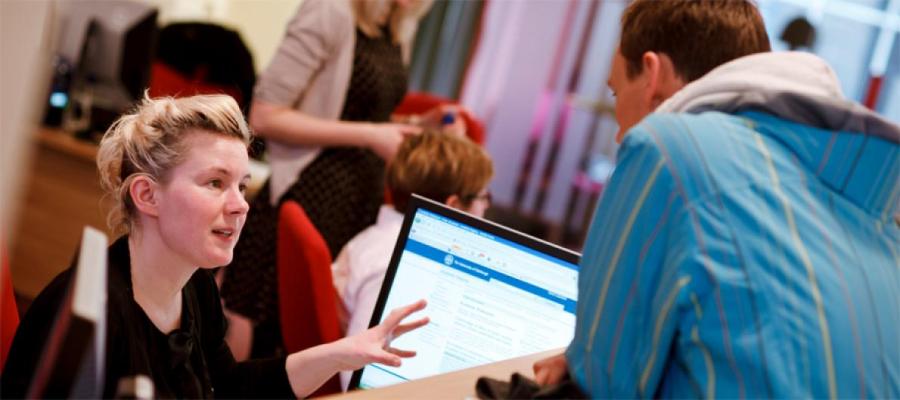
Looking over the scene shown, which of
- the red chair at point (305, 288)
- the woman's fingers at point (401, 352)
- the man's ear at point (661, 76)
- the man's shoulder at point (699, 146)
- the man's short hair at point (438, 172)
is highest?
the man's ear at point (661, 76)

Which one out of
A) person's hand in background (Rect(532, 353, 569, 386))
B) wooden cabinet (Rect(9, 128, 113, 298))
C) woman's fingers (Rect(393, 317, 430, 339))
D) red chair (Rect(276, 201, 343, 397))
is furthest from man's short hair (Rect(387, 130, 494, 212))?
wooden cabinet (Rect(9, 128, 113, 298))

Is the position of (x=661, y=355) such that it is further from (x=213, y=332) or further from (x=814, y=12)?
(x=814, y=12)

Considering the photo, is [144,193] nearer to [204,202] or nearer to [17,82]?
[204,202]

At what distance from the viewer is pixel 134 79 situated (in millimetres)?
4484

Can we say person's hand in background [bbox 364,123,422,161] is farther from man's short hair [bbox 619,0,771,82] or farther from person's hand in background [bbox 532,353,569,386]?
person's hand in background [bbox 532,353,569,386]

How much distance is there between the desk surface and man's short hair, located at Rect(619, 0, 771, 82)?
0.45 metres

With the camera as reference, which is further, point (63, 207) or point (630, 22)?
point (63, 207)

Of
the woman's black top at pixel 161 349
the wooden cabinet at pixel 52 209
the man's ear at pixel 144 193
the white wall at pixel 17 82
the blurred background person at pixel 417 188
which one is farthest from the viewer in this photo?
the wooden cabinet at pixel 52 209

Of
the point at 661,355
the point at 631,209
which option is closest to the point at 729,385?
the point at 661,355

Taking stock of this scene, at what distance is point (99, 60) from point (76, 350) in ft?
12.7

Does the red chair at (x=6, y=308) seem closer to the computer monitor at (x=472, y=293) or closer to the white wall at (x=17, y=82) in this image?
the white wall at (x=17, y=82)

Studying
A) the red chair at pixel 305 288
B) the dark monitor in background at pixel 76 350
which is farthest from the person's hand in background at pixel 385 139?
the dark monitor in background at pixel 76 350

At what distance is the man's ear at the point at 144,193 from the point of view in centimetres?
159

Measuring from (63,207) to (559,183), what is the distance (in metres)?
3.43
